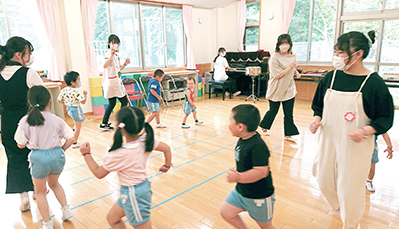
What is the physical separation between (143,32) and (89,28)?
1.65 meters

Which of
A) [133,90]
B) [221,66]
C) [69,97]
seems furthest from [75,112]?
[221,66]

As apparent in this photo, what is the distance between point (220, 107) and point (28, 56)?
5.05 metres

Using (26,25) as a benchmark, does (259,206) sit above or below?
below

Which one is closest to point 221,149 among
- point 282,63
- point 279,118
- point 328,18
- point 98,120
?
point 282,63

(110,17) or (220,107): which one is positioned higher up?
(110,17)

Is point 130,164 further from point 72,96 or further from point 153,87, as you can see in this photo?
point 153,87

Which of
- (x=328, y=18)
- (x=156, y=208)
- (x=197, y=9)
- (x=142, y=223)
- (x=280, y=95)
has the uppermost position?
(x=197, y=9)

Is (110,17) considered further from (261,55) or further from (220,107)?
(261,55)

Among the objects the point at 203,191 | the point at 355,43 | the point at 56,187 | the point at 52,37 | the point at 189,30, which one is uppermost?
the point at 189,30

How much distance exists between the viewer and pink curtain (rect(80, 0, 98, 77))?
604cm

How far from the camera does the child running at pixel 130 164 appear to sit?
150 centimetres

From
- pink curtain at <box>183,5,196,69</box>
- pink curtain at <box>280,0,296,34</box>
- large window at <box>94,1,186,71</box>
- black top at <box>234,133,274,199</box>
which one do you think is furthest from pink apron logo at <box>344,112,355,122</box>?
pink curtain at <box>183,5,196,69</box>

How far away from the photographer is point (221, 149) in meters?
3.98

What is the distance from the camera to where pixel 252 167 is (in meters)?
1.49
